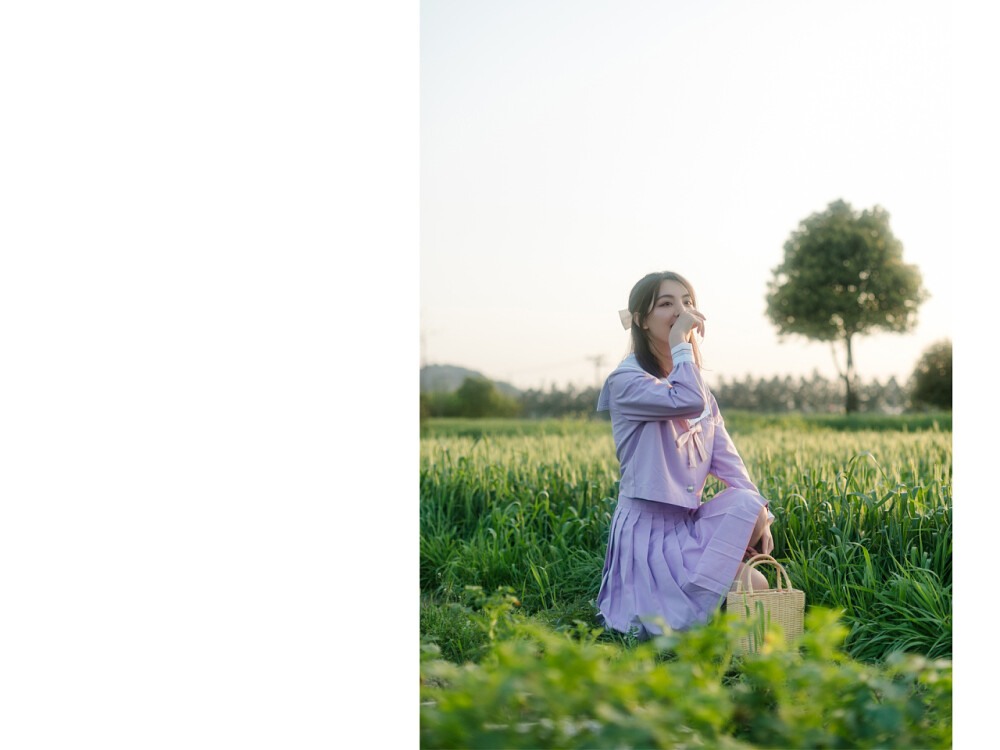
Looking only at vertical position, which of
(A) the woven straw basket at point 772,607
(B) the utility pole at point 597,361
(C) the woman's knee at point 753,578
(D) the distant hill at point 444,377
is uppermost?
(B) the utility pole at point 597,361

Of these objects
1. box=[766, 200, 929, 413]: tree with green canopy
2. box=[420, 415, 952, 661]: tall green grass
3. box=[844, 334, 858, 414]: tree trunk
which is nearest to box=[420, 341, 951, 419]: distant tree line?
box=[844, 334, 858, 414]: tree trunk

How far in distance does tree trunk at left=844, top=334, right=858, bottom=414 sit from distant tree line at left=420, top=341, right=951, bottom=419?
0.12 feet

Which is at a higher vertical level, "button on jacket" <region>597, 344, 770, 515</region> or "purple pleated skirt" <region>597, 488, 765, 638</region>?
"button on jacket" <region>597, 344, 770, 515</region>

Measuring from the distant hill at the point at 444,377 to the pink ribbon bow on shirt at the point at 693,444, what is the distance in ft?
6.97

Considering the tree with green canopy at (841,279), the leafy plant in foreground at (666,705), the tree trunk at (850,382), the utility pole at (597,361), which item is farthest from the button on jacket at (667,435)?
the tree trunk at (850,382)

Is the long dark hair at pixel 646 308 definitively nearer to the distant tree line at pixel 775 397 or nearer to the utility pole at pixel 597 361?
the utility pole at pixel 597 361

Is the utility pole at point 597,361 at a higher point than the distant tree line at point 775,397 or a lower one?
higher

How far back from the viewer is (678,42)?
2527 millimetres

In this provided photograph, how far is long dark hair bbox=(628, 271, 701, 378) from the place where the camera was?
2344 mm

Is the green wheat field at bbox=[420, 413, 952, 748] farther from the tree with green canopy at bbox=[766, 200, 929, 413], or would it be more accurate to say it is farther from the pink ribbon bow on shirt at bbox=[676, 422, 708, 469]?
the tree with green canopy at bbox=[766, 200, 929, 413]

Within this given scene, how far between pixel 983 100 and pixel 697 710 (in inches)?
65.6

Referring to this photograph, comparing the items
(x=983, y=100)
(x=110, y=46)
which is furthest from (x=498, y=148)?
(x=983, y=100)

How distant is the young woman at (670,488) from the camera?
7.16 feet

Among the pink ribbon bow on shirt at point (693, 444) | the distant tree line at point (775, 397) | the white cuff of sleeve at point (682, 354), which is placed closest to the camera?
the white cuff of sleeve at point (682, 354)
